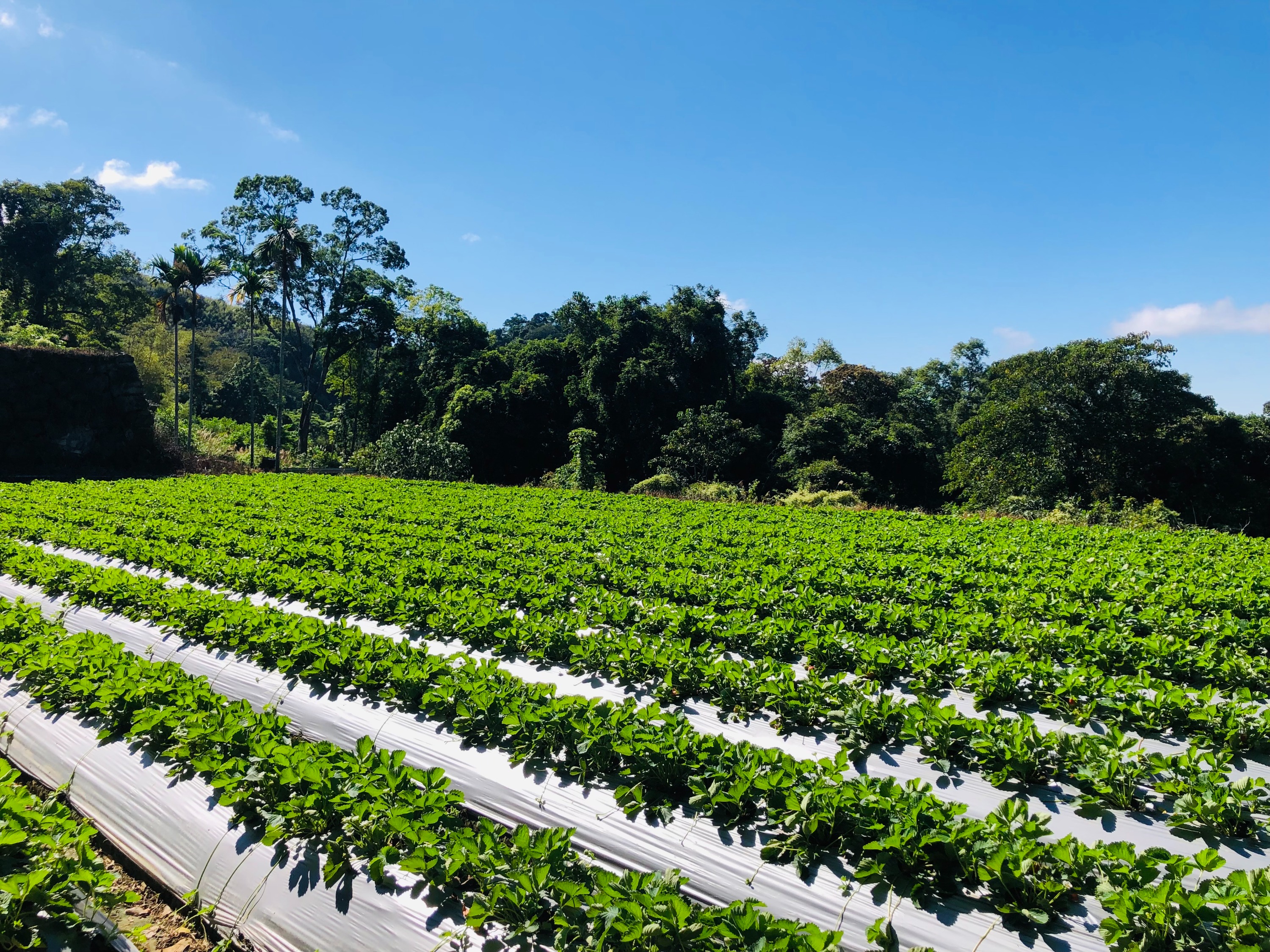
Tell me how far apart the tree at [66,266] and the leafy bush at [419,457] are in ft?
60.3

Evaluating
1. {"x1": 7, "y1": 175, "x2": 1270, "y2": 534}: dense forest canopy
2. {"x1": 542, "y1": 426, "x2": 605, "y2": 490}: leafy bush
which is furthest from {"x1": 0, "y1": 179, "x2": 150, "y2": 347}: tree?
{"x1": 542, "y1": 426, "x2": 605, "y2": 490}: leafy bush

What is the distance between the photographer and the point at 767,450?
81.3 ft

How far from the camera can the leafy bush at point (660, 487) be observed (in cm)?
2031

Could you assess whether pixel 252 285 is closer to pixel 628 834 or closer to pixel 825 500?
pixel 825 500

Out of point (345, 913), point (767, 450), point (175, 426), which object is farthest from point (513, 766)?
point (175, 426)

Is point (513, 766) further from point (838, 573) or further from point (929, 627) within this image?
point (838, 573)

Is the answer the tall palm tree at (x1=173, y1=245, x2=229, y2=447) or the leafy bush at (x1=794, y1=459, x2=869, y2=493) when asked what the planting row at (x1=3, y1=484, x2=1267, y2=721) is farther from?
the tall palm tree at (x1=173, y1=245, x2=229, y2=447)

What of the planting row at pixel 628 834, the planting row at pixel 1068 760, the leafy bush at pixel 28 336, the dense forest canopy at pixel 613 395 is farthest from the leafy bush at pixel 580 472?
the leafy bush at pixel 28 336

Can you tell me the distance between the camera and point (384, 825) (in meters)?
2.75

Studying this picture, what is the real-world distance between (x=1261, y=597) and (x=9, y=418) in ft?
91.2

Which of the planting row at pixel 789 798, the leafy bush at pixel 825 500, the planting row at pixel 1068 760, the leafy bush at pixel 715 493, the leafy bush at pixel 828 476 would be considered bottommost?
the planting row at pixel 789 798

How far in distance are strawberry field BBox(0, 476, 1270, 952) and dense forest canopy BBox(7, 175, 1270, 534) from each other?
12825mm

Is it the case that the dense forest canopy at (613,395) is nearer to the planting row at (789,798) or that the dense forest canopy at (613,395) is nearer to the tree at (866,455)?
the tree at (866,455)

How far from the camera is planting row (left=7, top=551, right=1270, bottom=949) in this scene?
91.0 inches
